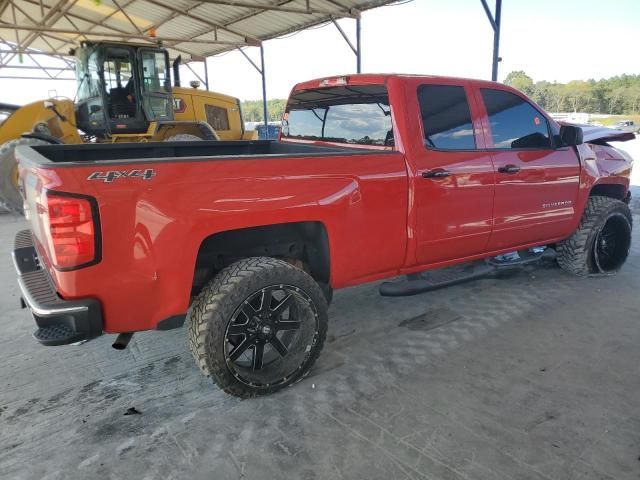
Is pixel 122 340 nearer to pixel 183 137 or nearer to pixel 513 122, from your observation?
pixel 513 122

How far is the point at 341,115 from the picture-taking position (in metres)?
3.80

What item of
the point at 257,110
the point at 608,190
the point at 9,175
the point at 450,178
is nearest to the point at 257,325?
the point at 450,178

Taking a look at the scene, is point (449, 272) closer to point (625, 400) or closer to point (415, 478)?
point (625, 400)

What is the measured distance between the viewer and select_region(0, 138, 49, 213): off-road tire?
292 inches

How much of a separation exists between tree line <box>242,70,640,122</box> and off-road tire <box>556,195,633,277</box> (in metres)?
48.5

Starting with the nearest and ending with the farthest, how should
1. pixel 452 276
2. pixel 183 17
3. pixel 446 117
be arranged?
pixel 446 117 < pixel 452 276 < pixel 183 17

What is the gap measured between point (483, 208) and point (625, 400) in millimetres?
1590

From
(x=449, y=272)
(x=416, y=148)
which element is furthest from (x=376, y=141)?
(x=449, y=272)

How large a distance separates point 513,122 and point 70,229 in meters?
3.44

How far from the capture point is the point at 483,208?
3.67 meters

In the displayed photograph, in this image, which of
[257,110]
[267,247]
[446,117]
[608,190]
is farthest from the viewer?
[257,110]

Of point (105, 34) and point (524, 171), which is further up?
point (105, 34)

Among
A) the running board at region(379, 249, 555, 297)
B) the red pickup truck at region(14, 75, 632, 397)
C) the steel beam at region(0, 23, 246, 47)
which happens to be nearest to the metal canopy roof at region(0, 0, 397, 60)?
the steel beam at region(0, 23, 246, 47)

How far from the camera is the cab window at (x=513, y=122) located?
149 inches
